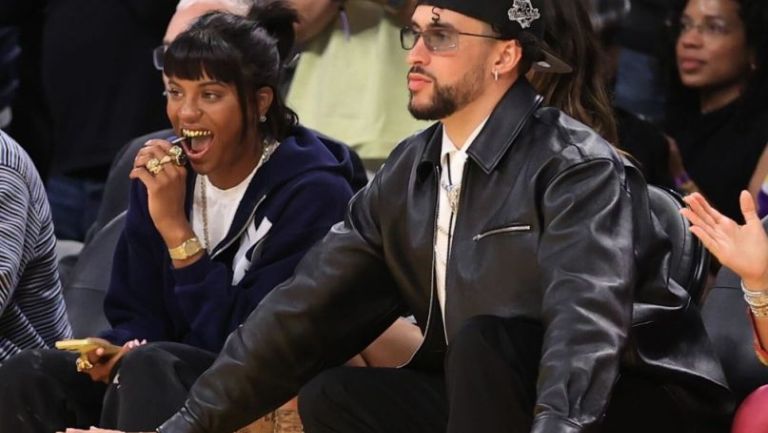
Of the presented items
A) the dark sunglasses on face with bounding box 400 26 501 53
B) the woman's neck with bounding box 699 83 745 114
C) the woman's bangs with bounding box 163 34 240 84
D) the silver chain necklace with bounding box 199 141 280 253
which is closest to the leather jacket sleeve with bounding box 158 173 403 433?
the dark sunglasses on face with bounding box 400 26 501 53

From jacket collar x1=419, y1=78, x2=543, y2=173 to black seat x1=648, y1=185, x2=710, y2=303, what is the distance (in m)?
0.46

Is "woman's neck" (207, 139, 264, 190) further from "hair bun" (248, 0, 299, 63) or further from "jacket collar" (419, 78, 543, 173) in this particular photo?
"jacket collar" (419, 78, 543, 173)

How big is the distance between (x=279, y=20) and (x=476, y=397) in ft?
5.77

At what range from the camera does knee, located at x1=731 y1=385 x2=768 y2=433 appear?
381 cm

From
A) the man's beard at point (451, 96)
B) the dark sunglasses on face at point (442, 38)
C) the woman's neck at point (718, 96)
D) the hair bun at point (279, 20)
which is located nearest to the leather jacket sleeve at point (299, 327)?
the man's beard at point (451, 96)

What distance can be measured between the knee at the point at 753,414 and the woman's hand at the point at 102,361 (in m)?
1.49

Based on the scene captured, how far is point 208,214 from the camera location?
4.79 m

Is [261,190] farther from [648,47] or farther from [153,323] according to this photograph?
[648,47]

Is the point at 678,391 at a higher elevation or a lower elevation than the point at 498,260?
lower

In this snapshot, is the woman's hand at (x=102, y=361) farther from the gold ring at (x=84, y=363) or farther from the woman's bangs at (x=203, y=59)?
the woman's bangs at (x=203, y=59)

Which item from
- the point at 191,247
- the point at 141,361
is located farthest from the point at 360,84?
the point at 141,361

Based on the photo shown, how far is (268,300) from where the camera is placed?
164 inches

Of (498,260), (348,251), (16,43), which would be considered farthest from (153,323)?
(16,43)

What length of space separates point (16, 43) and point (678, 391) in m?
3.51
